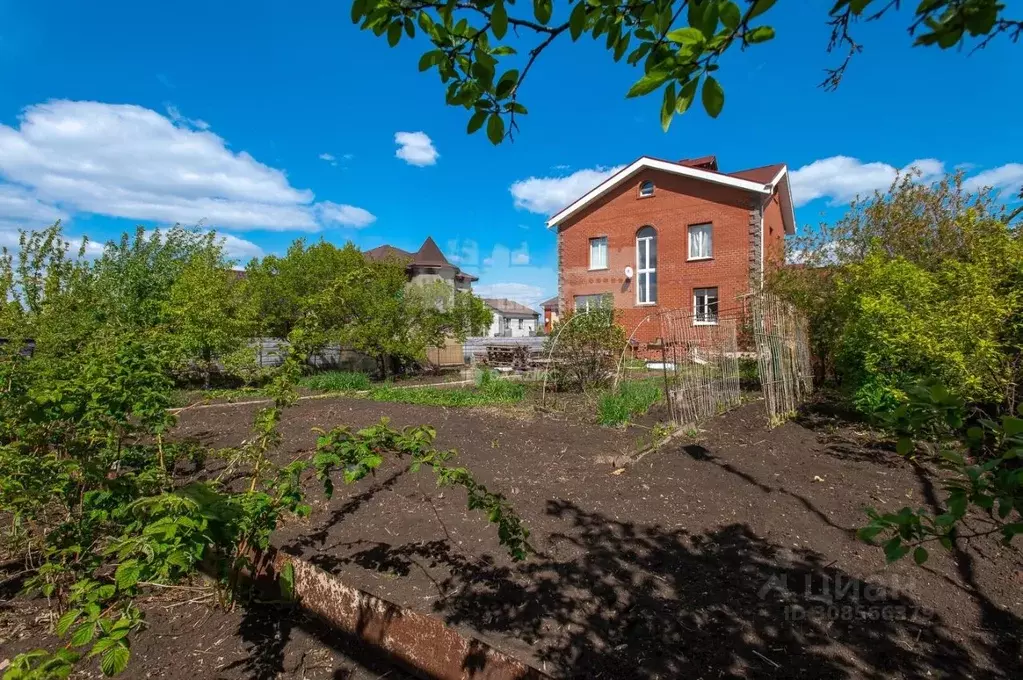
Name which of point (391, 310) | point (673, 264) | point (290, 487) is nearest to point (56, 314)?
point (290, 487)

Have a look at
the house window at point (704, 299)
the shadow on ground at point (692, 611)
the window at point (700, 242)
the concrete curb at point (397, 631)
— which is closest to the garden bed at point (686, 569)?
the shadow on ground at point (692, 611)

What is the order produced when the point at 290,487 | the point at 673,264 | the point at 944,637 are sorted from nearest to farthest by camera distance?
the point at 290,487, the point at 944,637, the point at 673,264

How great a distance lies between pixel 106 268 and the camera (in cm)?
1443

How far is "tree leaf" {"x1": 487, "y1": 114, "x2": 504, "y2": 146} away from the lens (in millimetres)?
1435

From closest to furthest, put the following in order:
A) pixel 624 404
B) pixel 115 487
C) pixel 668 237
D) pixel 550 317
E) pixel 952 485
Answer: pixel 952 485
pixel 115 487
pixel 624 404
pixel 668 237
pixel 550 317

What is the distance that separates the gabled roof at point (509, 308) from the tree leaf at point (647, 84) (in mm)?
49288

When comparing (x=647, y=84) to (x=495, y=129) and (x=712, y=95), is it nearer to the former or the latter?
(x=712, y=95)

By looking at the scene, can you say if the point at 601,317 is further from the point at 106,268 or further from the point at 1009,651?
the point at 106,268

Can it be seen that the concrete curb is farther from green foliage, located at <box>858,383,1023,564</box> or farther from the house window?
the house window

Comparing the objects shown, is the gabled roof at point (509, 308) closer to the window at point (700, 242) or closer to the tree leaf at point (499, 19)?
the window at point (700, 242)

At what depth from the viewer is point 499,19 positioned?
1.24 meters

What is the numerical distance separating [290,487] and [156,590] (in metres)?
1.46

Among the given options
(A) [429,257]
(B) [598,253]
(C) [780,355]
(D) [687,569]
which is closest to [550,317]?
(B) [598,253]

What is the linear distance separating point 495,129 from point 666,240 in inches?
700
